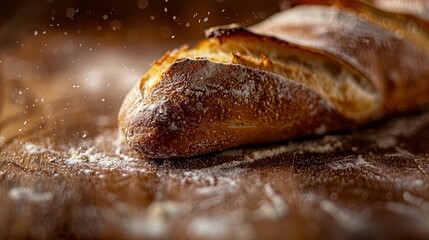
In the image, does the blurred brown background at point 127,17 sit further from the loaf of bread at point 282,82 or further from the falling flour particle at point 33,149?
the falling flour particle at point 33,149

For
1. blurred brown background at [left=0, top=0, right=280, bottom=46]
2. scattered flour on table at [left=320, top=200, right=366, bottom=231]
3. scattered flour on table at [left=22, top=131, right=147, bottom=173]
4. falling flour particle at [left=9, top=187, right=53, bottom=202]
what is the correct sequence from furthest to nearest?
blurred brown background at [left=0, top=0, right=280, bottom=46]
scattered flour on table at [left=22, top=131, right=147, bottom=173]
falling flour particle at [left=9, top=187, right=53, bottom=202]
scattered flour on table at [left=320, top=200, right=366, bottom=231]

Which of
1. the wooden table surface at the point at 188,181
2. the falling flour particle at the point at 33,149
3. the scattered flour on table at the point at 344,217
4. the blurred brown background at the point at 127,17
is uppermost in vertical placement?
the blurred brown background at the point at 127,17

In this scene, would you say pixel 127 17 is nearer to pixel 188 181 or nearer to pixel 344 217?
pixel 188 181

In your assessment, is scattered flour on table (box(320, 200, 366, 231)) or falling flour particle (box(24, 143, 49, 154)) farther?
falling flour particle (box(24, 143, 49, 154))

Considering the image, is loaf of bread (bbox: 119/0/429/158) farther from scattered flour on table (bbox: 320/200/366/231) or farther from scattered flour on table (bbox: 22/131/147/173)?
scattered flour on table (bbox: 320/200/366/231)

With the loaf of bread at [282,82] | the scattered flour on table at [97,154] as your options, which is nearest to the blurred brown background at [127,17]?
the loaf of bread at [282,82]

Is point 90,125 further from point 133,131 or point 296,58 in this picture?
point 296,58

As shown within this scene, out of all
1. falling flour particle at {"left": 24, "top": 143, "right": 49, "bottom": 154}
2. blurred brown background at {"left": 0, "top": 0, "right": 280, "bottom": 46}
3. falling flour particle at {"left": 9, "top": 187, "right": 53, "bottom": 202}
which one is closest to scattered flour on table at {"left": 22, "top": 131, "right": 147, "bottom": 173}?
falling flour particle at {"left": 24, "top": 143, "right": 49, "bottom": 154}

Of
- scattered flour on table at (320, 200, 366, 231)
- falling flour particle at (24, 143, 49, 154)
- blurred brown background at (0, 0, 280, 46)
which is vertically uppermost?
blurred brown background at (0, 0, 280, 46)
